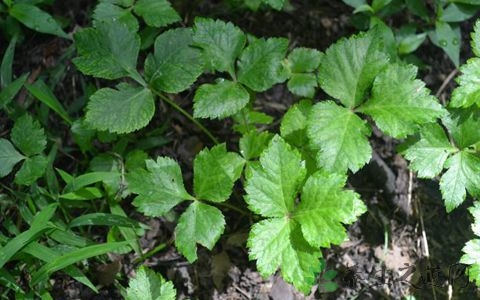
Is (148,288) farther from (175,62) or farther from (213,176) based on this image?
(175,62)

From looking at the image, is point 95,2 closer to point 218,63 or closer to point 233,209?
point 218,63

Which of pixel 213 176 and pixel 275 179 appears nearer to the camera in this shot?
pixel 275 179

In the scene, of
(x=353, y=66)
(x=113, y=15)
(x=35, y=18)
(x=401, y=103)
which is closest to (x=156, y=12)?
(x=113, y=15)

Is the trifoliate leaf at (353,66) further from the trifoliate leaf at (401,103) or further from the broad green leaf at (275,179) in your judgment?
the broad green leaf at (275,179)

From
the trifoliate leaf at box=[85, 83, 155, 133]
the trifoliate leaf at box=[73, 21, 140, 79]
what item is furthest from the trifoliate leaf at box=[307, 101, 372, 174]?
the trifoliate leaf at box=[73, 21, 140, 79]

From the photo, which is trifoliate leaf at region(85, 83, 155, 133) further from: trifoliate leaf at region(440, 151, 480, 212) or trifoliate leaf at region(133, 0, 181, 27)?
trifoliate leaf at region(440, 151, 480, 212)
